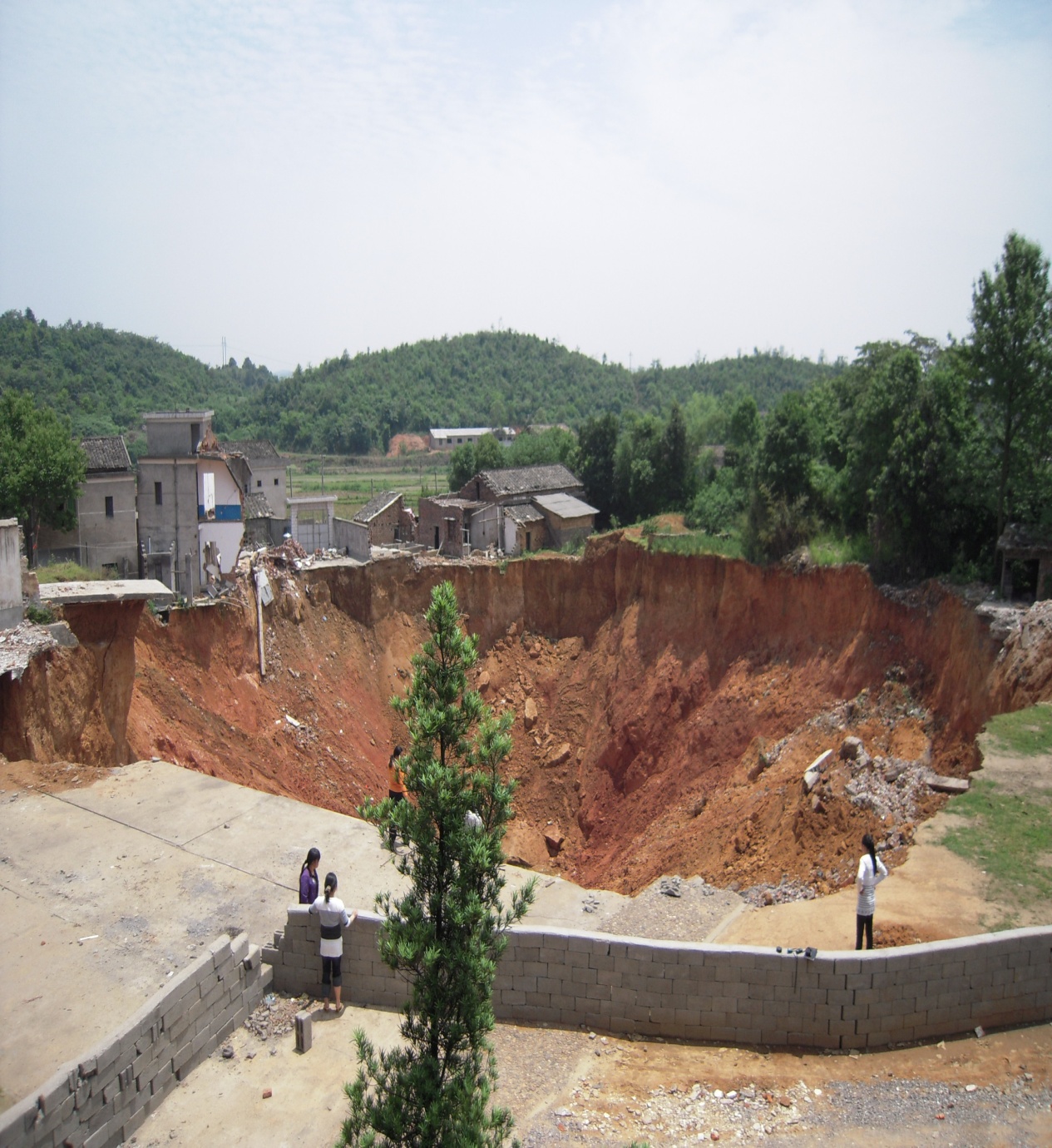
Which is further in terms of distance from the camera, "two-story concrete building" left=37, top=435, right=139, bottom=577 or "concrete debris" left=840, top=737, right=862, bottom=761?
"two-story concrete building" left=37, top=435, right=139, bottom=577

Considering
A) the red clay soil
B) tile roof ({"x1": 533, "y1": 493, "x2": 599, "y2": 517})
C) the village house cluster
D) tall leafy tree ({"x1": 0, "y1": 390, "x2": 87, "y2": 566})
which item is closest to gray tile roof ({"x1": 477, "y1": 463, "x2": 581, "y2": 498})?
the village house cluster

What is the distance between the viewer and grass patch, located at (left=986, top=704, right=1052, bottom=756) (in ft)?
45.0

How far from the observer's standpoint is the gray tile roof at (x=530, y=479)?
31.9 metres

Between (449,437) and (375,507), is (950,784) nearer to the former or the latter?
(375,507)

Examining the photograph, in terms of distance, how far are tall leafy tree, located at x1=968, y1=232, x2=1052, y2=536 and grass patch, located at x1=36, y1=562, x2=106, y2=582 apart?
19.3m

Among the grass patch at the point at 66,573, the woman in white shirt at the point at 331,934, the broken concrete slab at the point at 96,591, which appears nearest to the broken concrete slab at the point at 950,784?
the woman in white shirt at the point at 331,934

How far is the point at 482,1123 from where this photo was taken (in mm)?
6414

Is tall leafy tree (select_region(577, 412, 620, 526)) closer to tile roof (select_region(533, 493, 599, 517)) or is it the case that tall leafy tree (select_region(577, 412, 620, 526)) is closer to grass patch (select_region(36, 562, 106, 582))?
tile roof (select_region(533, 493, 599, 517))

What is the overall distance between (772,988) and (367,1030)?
3934 mm

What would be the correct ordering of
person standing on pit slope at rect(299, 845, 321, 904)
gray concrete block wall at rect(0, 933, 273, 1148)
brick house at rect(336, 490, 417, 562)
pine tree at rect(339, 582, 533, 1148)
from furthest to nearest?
1. brick house at rect(336, 490, 417, 562)
2. person standing on pit slope at rect(299, 845, 321, 904)
3. gray concrete block wall at rect(0, 933, 273, 1148)
4. pine tree at rect(339, 582, 533, 1148)

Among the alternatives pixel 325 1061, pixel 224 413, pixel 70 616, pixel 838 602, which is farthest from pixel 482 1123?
pixel 224 413

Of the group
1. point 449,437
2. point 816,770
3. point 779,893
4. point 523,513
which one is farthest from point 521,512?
point 449,437

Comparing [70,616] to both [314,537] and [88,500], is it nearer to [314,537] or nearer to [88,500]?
[88,500]

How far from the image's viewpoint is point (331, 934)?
368 inches
